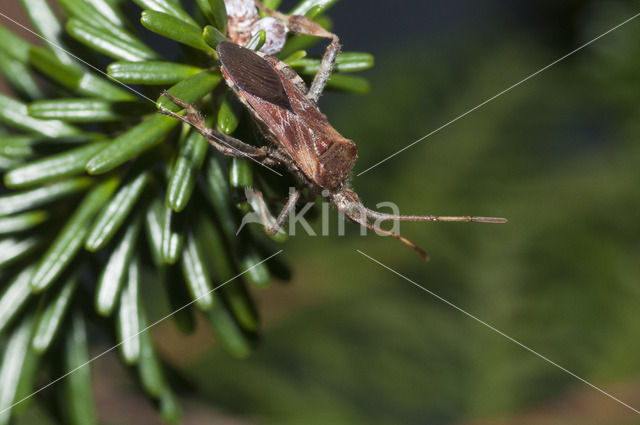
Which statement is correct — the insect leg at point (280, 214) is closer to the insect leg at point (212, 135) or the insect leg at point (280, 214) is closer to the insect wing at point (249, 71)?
the insect leg at point (212, 135)

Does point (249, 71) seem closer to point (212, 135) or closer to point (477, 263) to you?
point (212, 135)

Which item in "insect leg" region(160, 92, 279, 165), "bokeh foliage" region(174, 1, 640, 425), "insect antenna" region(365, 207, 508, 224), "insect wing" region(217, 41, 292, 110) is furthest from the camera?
"insect antenna" region(365, 207, 508, 224)

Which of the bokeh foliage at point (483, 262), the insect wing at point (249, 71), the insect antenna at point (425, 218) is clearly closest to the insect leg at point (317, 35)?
the insect wing at point (249, 71)

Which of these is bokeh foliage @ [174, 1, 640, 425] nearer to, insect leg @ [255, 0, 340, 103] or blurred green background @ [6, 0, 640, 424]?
blurred green background @ [6, 0, 640, 424]

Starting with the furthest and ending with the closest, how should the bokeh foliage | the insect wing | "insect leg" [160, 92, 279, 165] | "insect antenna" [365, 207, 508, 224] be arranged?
"insect antenna" [365, 207, 508, 224] < the bokeh foliage < the insect wing < "insect leg" [160, 92, 279, 165]

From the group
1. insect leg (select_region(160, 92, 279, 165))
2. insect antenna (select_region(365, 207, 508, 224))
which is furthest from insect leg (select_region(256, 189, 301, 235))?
insect antenna (select_region(365, 207, 508, 224))

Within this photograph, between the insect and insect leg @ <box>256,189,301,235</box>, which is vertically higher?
the insect

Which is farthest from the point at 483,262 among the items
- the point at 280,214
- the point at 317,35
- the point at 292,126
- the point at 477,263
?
the point at 317,35

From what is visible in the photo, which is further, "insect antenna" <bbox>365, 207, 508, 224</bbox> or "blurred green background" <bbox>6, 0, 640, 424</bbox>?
"insect antenna" <bbox>365, 207, 508, 224</bbox>
